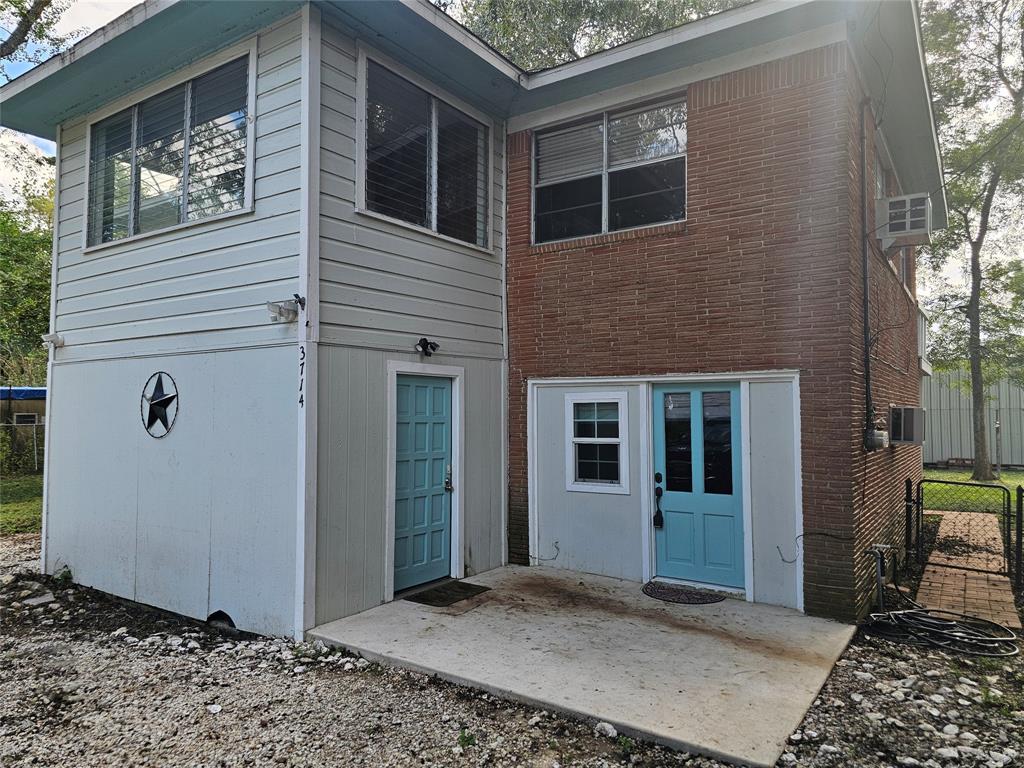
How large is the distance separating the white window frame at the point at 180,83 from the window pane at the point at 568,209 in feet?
10.3

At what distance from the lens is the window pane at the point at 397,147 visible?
5855 millimetres

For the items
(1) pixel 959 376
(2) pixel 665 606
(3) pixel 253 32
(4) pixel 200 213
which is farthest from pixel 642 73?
(1) pixel 959 376

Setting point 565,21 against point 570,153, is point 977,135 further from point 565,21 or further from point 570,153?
point 570,153

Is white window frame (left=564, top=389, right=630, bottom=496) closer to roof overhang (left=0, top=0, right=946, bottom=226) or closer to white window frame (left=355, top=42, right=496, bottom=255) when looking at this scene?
white window frame (left=355, top=42, right=496, bottom=255)

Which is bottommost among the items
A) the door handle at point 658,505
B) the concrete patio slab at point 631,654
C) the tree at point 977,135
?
the concrete patio slab at point 631,654

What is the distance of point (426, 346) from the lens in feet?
20.4

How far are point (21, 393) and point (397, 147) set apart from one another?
51.9 feet

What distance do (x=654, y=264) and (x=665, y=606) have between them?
3287 mm

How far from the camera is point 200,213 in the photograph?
6.05 metres

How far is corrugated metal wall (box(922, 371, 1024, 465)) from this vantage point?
20984 mm

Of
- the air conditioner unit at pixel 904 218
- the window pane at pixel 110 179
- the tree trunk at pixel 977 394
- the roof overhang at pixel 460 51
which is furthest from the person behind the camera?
the tree trunk at pixel 977 394

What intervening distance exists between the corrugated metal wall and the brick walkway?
1358 cm

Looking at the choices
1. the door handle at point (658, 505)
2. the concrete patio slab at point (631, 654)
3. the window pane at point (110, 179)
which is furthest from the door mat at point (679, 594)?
the window pane at point (110, 179)

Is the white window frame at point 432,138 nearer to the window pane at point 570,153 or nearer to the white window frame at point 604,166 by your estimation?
the white window frame at point 604,166
